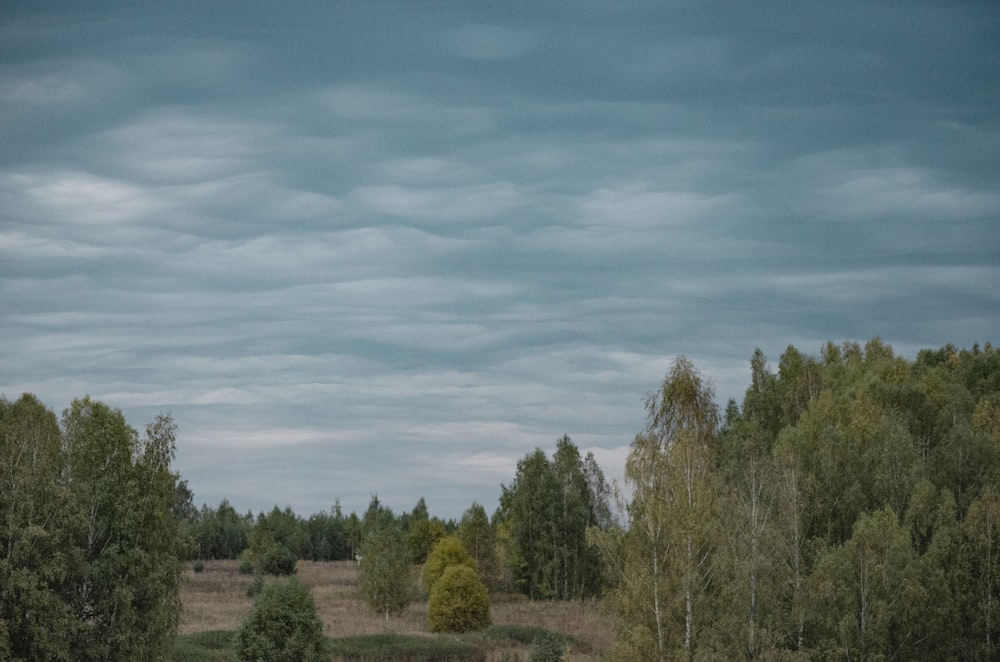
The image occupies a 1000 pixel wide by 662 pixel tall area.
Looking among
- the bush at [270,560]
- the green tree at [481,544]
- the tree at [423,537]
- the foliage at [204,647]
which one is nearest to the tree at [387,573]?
the green tree at [481,544]

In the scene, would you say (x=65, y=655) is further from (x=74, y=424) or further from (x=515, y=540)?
(x=515, y=540)

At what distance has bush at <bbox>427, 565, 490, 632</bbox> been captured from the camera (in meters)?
65.5

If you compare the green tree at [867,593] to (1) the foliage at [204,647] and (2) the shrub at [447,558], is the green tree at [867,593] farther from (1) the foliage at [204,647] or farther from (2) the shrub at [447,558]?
(2) the shrub at [447,558]

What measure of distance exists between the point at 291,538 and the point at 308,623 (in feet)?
307

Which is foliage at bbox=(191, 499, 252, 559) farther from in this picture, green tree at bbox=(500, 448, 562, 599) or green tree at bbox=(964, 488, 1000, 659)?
green tree at bbox=(964, 488, 1000, 659)

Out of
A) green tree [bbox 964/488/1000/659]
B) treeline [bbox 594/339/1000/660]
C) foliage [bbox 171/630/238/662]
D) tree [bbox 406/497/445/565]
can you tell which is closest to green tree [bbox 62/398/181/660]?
foliage [bbox 171/630/238/662]

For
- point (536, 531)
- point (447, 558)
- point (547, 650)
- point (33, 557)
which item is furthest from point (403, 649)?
point (536, 531)

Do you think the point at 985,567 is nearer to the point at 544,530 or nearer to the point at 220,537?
the point at 544,530

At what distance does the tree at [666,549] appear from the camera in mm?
31094

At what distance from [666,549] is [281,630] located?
15177 millimetres

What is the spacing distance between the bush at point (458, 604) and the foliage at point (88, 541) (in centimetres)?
2369

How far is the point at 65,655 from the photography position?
127 feet

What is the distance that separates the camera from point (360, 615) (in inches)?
2867

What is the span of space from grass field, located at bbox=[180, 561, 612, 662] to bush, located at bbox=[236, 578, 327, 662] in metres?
11.6
